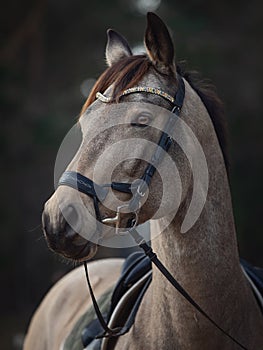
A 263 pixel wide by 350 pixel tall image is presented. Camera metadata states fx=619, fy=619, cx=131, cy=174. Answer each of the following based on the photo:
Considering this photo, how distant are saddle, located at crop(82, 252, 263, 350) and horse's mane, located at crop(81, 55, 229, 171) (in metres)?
0.58

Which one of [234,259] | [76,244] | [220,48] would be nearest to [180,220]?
[234,259]

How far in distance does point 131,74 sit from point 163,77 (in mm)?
138

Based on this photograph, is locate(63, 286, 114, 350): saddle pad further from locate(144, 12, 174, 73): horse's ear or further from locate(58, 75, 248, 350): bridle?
locate(144, 12, 174, 73): horse's ear

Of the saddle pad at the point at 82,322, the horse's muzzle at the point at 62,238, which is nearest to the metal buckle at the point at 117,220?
the horse's muzzle at the point at 62,238

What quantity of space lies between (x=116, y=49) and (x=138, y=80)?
479 millimetres

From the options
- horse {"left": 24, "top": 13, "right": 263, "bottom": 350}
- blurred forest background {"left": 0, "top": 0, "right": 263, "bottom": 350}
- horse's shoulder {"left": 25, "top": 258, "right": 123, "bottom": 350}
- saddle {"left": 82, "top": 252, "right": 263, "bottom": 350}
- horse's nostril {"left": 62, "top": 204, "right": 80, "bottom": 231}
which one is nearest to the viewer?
horse's nostril {"left": 62, "top": 204, "right": 80, "bottom": 231}

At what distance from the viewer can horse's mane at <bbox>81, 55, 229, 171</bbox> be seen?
2.44 metres

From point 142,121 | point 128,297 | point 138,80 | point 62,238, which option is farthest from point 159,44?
point 128,297

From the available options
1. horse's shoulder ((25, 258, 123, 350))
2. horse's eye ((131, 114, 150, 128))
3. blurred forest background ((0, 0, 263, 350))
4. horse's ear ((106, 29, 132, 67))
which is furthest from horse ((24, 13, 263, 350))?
blurred forest background ((0, 0, 263, 350))

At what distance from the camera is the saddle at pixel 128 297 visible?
2830mm

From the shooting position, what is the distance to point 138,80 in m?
2.45

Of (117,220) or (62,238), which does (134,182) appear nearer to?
(117,220)

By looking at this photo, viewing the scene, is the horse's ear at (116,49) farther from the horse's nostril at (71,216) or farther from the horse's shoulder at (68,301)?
the horse's shoulder at (68,301)

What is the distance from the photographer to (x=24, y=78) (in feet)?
38.0
